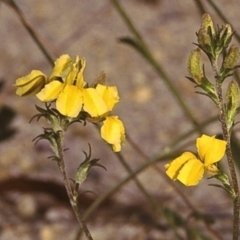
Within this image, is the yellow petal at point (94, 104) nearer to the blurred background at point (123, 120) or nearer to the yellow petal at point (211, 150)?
the yellow petal at point (211, 150)

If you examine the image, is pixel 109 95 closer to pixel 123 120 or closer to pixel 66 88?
pixel 66 88

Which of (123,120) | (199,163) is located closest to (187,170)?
(199,163)

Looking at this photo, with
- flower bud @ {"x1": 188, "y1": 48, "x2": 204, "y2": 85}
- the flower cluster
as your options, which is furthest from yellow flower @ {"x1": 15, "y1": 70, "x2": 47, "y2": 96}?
flower bud @ {"x1": 188, "y1": 48, "x2": 204, "y2": 85}

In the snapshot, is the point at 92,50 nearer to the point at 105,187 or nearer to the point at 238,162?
the point at 105,187

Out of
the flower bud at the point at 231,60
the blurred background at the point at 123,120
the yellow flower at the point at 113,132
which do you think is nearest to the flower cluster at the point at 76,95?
the yellow flower at the point at 113,132

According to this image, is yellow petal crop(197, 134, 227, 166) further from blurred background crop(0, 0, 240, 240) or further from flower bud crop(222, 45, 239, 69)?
blurred background crop(0, 0, 240, 240)

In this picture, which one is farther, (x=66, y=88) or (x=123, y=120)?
(x=123, y=120)

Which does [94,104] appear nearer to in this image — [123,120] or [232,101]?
[232,101]

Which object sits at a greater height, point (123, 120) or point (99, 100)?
point (99, 100)
